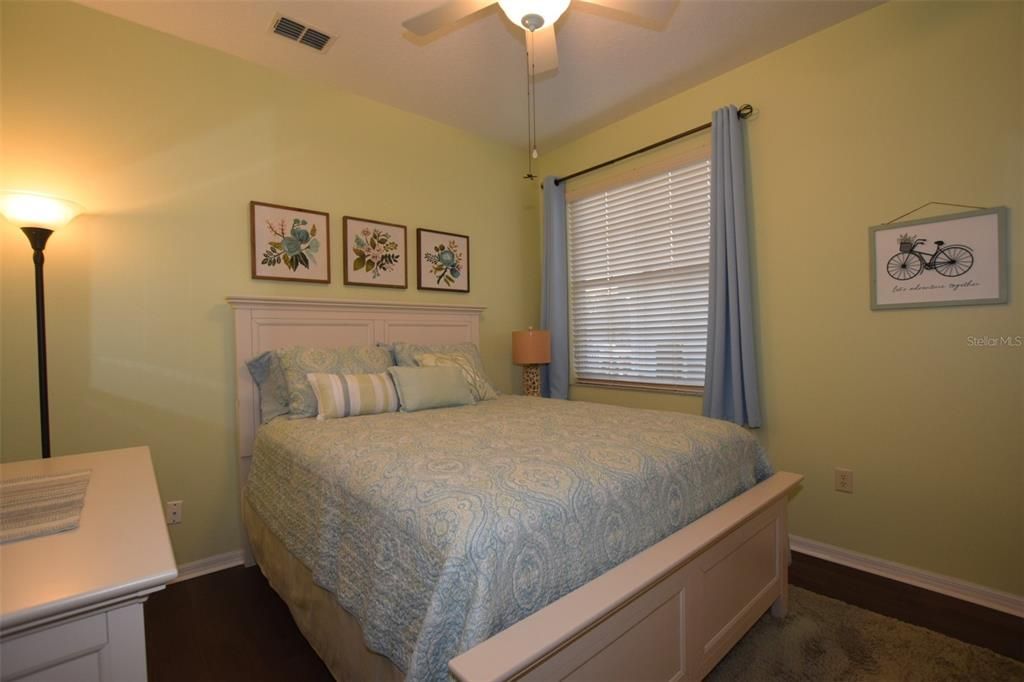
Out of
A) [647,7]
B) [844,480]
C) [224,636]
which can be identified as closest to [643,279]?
[844,480]

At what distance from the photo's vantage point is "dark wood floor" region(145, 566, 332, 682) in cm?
161

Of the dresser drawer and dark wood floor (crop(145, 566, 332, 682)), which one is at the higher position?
the dresser drawer

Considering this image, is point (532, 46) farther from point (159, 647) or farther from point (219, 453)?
point (159, 647)

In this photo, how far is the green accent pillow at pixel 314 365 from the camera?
7.35ft

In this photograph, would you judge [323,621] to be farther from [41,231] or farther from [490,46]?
[490,46]

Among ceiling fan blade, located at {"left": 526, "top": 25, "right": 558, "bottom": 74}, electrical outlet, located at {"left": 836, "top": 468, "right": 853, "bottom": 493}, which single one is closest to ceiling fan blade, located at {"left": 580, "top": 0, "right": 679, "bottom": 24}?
ceiling fan blade, located at {"left": 526, "top": 25, "right": 558, "bottom": 74}

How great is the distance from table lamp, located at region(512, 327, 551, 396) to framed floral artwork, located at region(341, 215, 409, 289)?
914 mm

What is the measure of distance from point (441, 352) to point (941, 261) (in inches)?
99.8

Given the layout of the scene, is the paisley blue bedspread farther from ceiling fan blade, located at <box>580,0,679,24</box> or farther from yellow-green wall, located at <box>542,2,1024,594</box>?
ceiling fan blade, located at <box>580,0,679,24</box>

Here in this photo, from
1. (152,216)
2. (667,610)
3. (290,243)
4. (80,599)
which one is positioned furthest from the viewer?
(290,243)

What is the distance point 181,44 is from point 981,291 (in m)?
3.95

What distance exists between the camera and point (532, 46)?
2014 millimetres

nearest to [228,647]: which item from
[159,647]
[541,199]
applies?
[159,647]

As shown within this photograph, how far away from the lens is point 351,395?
224 centimetres
